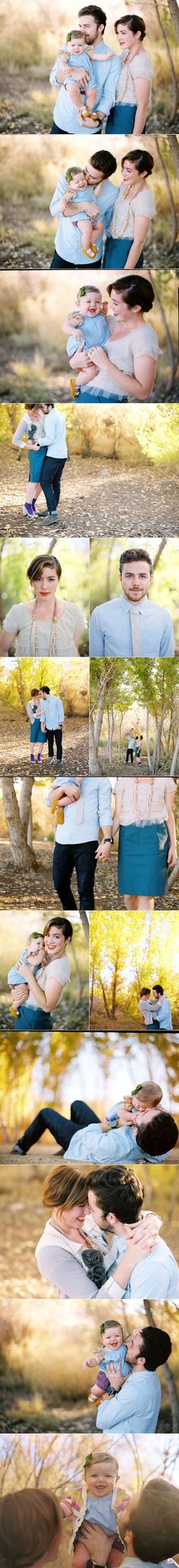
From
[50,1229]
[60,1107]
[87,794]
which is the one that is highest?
[87,794]

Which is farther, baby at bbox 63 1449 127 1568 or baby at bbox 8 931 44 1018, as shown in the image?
baby at bbox 8 931 44 1018

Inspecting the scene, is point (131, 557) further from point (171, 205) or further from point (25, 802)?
point (171, 205)

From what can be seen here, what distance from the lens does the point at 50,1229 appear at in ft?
7.89

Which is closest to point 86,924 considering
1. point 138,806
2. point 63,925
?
point 63,925

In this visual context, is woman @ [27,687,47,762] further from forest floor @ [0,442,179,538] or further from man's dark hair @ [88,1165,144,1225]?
man's dark hair @ [88,1165,144,1225]

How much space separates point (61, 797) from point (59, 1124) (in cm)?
65

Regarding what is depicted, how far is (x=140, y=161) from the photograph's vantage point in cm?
240

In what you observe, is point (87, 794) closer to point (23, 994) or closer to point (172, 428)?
point (23, 994)

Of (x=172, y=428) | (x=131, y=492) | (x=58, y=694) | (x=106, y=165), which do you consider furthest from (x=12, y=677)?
(x=106, y=165)

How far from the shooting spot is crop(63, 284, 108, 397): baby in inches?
94.8

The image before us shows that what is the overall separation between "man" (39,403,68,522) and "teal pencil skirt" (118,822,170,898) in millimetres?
672

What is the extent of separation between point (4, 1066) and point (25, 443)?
126cm

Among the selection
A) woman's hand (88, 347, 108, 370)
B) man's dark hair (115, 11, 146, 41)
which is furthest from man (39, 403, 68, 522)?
man's dark hair (115, 11, 146, 41)

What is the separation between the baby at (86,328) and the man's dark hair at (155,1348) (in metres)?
1.88
